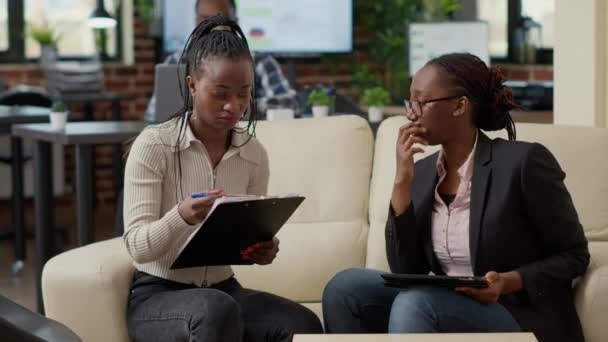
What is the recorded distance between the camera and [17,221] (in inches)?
215

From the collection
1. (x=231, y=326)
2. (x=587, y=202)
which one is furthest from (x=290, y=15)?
(x=231, y=326)

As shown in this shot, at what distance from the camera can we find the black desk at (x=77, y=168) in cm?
426

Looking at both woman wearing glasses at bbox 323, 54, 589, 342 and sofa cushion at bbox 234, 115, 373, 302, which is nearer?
woman wearing glasses at bbox 323, 54, 589, 342

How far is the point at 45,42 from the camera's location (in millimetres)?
7051

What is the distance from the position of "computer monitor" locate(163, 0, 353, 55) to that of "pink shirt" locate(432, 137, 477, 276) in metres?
3.72

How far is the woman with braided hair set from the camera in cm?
241

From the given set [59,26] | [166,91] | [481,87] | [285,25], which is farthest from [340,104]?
[481,87]

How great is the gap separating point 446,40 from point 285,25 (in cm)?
98

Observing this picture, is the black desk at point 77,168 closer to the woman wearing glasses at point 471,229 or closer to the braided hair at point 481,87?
the woman wearing glasses at point 471,229

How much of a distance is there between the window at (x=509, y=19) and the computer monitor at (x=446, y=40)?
994mm

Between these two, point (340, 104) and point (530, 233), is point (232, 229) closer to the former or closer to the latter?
point (530, 233)

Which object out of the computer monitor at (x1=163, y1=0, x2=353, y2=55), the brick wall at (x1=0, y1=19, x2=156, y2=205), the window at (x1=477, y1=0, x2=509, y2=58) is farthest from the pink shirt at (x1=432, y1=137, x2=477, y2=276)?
the brick wall at (x1=0, y1=19, x2=156, y2=205)

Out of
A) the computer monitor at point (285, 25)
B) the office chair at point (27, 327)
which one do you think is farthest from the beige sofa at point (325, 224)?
the computer monitor at point (285, 25)

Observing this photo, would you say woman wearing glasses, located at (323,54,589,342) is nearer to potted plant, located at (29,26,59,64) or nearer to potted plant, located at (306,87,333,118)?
potted plant, located at (306,87,333,118)
